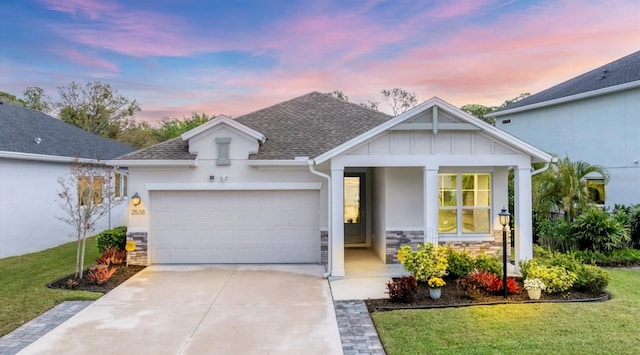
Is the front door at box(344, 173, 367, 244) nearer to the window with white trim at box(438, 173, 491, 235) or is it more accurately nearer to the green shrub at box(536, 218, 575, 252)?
the window with white trim at box(438, 173, 491, 235)

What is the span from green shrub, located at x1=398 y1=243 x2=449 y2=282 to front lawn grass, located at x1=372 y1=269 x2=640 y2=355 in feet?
3.12

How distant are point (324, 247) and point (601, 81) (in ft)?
45.6

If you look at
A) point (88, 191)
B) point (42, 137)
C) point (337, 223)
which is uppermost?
point (42, 137)

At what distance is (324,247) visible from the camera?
11312 millimetres

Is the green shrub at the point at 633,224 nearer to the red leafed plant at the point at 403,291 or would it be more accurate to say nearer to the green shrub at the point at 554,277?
the green shrub at the point at 554,277

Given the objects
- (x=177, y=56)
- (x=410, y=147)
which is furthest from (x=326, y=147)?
(x=177, y=56)

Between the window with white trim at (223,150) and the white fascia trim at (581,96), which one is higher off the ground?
the white fascia trim at (581,96)

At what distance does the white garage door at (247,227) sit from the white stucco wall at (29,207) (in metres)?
5.73

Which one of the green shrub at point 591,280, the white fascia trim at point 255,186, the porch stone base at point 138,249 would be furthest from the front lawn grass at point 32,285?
the green shrub at point 591,280

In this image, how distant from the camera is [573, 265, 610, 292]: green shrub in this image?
7.81m

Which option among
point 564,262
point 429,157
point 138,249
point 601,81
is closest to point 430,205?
point 429,157

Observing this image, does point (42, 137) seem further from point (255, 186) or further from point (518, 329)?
point (518, 329)

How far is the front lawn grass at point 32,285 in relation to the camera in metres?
7.06

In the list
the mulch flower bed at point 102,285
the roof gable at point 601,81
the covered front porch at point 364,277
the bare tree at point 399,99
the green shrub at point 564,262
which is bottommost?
the mulch flower bed at point 102,285
